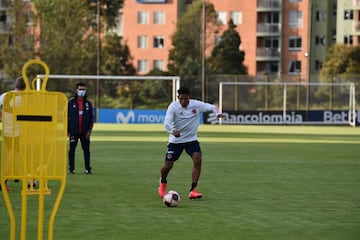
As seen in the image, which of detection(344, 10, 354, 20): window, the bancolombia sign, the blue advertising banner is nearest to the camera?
the blue advertising banner

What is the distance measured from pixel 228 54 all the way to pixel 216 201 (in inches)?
3165

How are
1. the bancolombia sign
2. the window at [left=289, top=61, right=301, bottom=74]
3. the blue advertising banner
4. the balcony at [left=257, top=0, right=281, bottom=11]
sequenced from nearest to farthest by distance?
the blue advertising banner → the bancolombia sign → the balcony at [left=257, top=0, right=281, bottom=11] → the window at [left=289, top=61, right=301, bottom=74]

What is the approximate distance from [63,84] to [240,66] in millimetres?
26787

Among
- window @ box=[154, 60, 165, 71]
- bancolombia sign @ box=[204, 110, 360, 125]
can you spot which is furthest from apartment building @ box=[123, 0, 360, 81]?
bancolombia sign @ box=[204, 110, 360, 125]

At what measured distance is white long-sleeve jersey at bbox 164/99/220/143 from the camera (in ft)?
56.4

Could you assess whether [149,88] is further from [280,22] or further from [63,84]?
[280,22]

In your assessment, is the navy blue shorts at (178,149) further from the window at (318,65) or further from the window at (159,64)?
the window at (159,64)

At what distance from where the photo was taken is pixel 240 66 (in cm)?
9744

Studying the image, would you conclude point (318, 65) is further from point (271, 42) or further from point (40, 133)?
point (40, 133)

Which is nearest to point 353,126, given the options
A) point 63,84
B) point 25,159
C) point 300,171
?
point 63,84

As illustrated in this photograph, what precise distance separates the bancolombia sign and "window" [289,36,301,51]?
38804mm

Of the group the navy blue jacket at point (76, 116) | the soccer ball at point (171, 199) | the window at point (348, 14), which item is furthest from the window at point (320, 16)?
the soccer ball at point (171, 199)

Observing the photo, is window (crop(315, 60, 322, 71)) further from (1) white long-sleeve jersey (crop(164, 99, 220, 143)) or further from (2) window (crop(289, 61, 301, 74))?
(1) white long-sleeve jersey (crop(164, 99, 220, 143))

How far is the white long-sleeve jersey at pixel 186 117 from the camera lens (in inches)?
677
